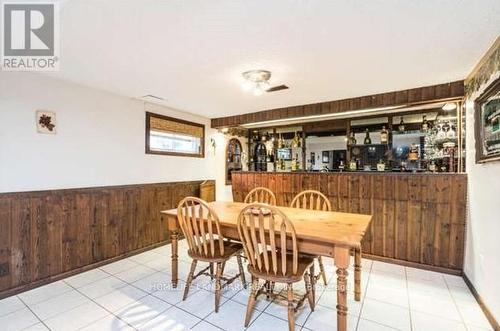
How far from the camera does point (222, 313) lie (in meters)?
2.18

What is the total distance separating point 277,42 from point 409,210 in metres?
2.72

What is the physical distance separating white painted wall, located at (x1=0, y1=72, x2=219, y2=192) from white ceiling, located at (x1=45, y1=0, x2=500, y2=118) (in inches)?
12.4

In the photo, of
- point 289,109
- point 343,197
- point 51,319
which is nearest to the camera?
point 51,319

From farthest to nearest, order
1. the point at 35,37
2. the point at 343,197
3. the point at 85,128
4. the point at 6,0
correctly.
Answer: the point at 343,197 < the point at 85,128 < the point at 35,37 < the point at 6,0

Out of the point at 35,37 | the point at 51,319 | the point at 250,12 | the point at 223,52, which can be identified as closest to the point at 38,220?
the point at 51,319

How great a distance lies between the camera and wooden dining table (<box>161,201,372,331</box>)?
174 cm

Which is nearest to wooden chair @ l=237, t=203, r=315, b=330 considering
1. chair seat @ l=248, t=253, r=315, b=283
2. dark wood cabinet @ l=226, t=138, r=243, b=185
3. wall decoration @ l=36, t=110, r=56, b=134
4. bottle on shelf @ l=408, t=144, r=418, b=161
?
chair seat @ l=248, t=253, r=315, b=283

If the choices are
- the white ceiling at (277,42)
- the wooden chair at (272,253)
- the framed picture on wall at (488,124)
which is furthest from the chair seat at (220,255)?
the framed picture on wall at (488,124)

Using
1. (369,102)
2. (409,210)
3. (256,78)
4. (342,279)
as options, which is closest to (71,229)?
(256,78)

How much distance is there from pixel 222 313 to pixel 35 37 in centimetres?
269

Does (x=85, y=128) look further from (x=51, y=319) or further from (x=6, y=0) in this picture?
(x=51, y=319)

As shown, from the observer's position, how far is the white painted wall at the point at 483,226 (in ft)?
6.59

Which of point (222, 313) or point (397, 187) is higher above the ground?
point (397, 187)

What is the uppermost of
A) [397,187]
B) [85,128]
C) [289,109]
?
[289,109]
